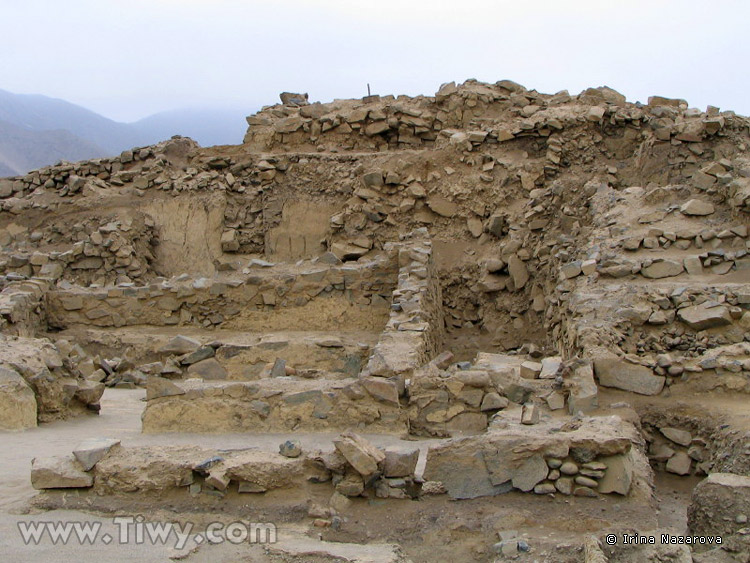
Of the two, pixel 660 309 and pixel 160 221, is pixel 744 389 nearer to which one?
pixel 660 309

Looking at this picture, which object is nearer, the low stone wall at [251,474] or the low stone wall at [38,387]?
the low stone wall at [251,474]

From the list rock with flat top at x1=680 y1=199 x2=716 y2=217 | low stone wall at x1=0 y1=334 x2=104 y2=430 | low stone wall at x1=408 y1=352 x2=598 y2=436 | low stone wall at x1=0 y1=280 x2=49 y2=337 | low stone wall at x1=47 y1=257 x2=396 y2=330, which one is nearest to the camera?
low stone wall at x1=408 y1=352 x2=598 y2=436

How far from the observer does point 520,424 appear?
482cm

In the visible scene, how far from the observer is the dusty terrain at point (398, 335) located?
3766mm

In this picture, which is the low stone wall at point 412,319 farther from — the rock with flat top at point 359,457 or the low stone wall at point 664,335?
the rock with flat top at point 359,457

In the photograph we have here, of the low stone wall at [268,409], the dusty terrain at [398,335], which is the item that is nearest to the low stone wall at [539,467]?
the dusty terrain at [398,335]

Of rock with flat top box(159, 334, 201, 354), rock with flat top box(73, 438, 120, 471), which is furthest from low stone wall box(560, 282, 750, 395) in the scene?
rock with flat top box(159, 334, 201, 354)

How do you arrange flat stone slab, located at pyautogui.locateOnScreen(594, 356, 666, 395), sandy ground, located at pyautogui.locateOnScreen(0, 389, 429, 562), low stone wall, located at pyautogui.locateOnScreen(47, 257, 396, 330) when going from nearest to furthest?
1. sandy ground, located at pyautogui.locateOnScreen(0, 389, 429, 562)
2. flat stone slab, located at pyautogui.locateOnScreen(594, 356, 666, 395)
3. low stone wall, located at pyautogui.locateOnScreen(47, 257, 396, 330)

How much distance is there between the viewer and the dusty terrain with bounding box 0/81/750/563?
148 inches

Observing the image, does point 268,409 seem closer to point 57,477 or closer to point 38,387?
point 57,477

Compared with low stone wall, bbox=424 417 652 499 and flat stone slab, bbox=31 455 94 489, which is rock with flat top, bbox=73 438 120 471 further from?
low stone wall, bbox=424 417 652 499

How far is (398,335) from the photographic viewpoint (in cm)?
689

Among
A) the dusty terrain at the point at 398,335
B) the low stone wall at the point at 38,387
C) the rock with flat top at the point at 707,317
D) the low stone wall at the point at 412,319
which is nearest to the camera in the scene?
the dusty terrain at the point at 398,335

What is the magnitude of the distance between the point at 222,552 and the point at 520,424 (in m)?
2.22
